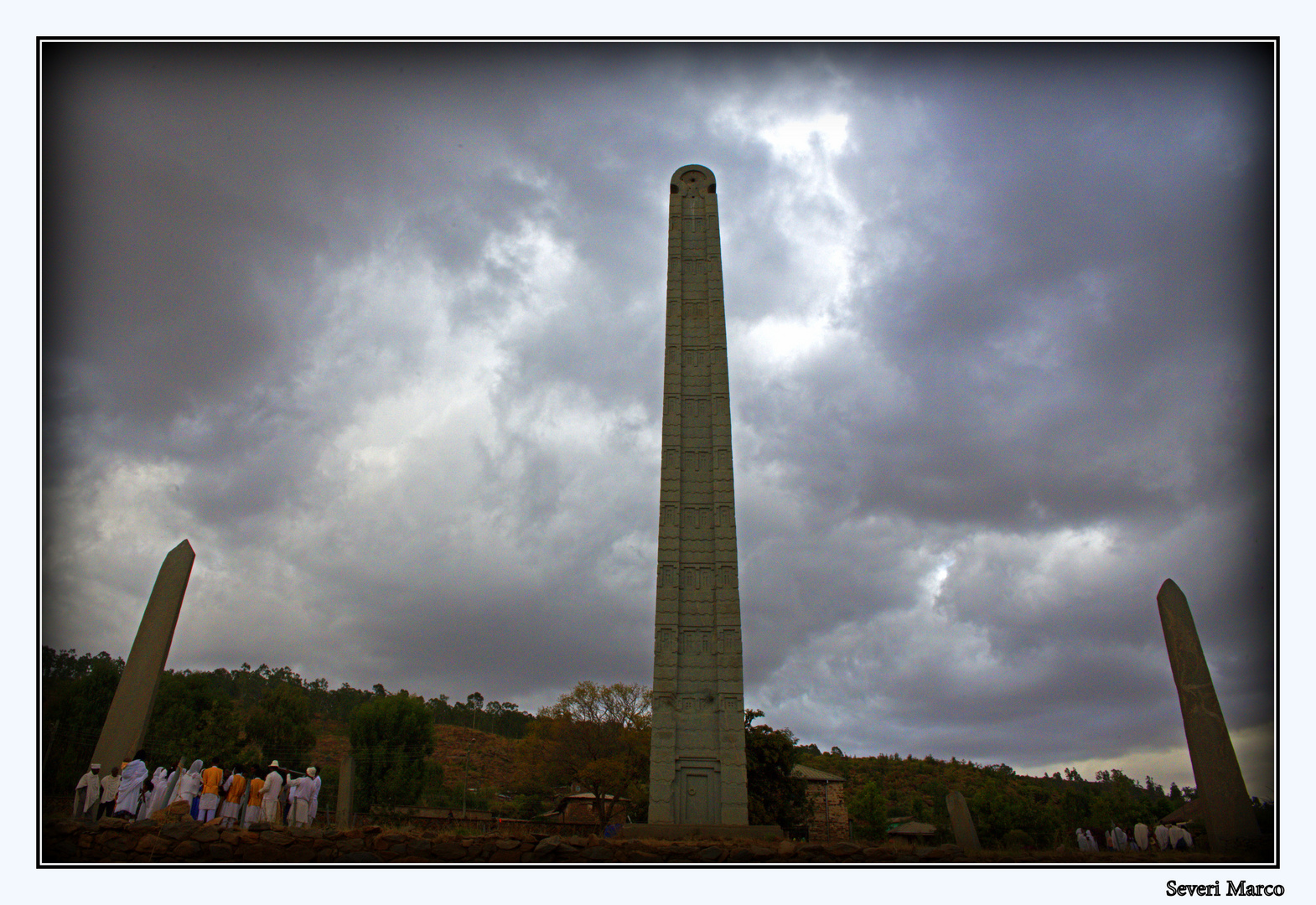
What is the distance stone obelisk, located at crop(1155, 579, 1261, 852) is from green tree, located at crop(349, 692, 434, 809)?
3682cm

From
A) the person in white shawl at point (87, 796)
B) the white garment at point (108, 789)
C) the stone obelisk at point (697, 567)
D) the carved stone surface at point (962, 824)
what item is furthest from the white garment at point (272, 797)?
the carved stone surface at point (962, 824)

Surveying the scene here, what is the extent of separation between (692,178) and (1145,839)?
23660 millimetres

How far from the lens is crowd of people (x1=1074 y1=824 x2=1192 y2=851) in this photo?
61.9ft

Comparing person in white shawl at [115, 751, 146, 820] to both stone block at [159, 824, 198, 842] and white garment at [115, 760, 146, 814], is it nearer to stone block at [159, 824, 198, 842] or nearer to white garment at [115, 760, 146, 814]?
white garment at [115, 760, 146, 814]

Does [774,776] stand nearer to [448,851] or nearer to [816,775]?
[816,775]

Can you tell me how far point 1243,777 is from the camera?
13977 millimetres

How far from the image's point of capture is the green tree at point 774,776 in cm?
3006

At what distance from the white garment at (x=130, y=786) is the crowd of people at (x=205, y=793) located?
12mm

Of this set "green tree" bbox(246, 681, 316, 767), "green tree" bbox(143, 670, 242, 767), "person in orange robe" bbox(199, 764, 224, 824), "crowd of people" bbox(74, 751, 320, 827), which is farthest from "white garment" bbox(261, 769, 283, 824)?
"green tree" bbox(246, 681, 316, 767)

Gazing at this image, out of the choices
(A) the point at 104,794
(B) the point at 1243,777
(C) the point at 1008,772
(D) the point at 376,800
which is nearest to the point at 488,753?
(D) the point at 376,800

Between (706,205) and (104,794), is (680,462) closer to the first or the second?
(706,205)

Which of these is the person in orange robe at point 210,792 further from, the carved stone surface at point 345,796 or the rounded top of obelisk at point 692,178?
the rounded top of obelisk at point 692,178

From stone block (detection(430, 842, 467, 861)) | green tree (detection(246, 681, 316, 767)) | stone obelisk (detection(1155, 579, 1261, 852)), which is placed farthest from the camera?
green tree (detection(246, 681, 316, 767))

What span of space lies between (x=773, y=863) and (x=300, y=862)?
252 inches
